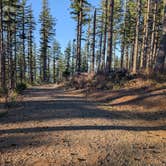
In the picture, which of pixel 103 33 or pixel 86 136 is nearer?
pixel 86 136

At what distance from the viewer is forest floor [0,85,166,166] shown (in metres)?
5.11

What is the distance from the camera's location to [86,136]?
21.9 feet

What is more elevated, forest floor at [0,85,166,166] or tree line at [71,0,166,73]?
tree line at [71,0,166,73]

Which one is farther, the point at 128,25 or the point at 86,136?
the point at 128,25

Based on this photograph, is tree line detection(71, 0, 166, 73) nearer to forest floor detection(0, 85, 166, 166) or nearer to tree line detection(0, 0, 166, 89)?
tree line detection(0, 0, 166, 89)

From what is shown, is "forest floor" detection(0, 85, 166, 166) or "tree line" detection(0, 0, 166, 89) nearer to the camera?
"forest floor" detection(0, 85, 166, 166)

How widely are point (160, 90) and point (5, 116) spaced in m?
6.94

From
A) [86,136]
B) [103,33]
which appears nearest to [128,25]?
[103,33]

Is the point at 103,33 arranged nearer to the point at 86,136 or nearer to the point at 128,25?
the point at 128,25

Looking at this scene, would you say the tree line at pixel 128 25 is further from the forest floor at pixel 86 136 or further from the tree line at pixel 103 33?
the forest floor at pixel 86 136

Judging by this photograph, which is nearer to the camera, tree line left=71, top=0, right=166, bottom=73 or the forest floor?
the forest floor

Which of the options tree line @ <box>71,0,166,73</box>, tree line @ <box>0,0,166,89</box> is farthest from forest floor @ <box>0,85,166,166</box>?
tree line @ <box>71,0,166,73</box>

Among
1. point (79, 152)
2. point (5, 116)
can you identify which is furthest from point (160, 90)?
point (79, 152)

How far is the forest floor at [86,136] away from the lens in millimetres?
5113
